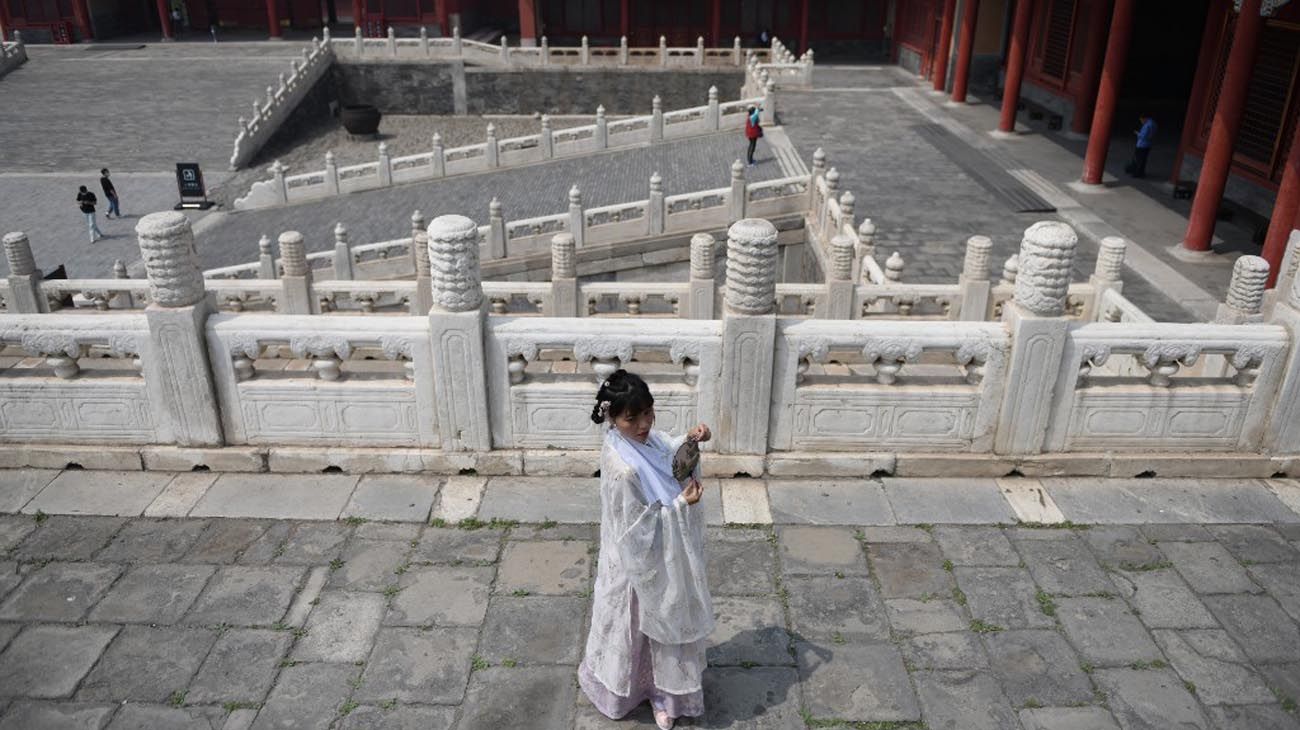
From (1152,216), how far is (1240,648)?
40.4 ft

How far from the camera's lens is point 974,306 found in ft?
34.3

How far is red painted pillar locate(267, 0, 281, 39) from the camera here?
117 feet

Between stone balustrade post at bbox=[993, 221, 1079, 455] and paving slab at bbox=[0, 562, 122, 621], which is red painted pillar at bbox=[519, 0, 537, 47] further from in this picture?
paving slab at bbox=[0, 562, 122, 621]

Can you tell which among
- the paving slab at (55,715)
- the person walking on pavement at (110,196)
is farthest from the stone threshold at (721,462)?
the person walking on pavement at (110,196)

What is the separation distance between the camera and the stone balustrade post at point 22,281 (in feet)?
36.1

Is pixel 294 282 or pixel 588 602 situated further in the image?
pixel 294 282

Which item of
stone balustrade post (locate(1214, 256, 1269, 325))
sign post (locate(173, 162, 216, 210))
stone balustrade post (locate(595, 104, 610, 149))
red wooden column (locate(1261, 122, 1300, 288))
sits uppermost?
stone balustrade post (locate(1214, 256, 1269, 325))

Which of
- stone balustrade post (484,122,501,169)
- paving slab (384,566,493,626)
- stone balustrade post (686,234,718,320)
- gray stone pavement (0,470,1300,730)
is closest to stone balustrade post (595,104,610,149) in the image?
stone balustrade post (484,122,501,169)

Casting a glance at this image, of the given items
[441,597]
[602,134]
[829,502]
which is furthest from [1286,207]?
[602,134]

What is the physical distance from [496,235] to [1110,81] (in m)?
11.2

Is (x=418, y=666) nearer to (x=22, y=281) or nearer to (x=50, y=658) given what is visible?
(x=50, y=658)

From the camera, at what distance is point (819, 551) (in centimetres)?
585

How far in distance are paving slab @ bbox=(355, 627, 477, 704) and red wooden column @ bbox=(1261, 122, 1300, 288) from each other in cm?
1134

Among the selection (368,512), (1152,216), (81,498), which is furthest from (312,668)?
(1152,216)
